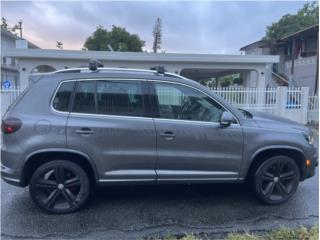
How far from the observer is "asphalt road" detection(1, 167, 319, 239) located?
363 centimetres

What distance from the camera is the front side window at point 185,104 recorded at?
4.18 metres

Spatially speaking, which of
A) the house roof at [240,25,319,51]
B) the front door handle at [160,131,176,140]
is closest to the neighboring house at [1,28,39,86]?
the house roof at [240,25,319,51]

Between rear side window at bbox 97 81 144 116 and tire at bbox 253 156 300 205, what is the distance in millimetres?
1891

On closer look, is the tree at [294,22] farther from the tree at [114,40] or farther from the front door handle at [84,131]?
the front door handle at [84,131]

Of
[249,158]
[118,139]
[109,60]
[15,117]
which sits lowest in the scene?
[249,158]

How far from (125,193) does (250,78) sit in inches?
591

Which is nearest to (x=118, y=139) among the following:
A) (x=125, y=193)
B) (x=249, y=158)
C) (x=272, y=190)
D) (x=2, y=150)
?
(x=125, y=193)

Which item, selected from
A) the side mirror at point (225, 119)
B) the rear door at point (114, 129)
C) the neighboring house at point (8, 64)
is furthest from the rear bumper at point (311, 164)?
the neighboring house at point (8, 64)

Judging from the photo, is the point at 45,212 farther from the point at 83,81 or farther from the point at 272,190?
the point at 272,190

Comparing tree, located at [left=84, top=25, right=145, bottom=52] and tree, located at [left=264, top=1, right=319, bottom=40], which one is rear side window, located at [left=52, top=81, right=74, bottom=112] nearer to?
tree, located at [left=84, top=25, right=145, bottom=52]

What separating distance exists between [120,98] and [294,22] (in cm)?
4040

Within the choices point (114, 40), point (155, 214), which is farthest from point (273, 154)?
point (114, 40)

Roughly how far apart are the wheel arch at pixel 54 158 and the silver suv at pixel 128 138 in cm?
1

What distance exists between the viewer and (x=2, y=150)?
398 centimetres
